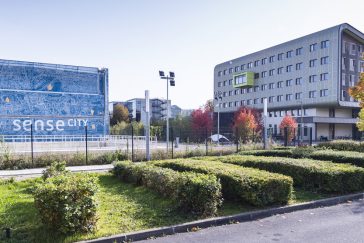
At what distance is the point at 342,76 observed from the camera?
4962 centimetres

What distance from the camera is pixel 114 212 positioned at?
7074mm

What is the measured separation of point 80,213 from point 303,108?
182 ft

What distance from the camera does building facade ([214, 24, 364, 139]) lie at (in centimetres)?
4941

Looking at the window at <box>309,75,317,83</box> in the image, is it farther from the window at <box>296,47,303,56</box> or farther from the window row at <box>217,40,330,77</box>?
the window at <box>296,47,303,56</box>

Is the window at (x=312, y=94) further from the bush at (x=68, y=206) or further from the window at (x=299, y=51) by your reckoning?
the bush at (x=68, y=206)

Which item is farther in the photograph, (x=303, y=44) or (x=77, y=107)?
(x=303, y=44)

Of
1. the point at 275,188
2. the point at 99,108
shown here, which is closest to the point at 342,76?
the point at 99,108

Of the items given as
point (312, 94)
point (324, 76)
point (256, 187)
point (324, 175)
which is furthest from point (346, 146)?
point (312, 94)

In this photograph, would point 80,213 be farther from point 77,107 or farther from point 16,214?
point 77,107

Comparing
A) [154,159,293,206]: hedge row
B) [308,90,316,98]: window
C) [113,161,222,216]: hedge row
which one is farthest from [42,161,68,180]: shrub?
[308,90,316,98]: window

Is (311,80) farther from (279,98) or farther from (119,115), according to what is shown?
(119,115)

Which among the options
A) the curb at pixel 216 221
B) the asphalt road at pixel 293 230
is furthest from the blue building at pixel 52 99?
the asphalt road at pixel 293 230

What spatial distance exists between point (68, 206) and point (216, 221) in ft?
9.87

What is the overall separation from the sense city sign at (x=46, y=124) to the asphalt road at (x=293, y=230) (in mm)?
29014
